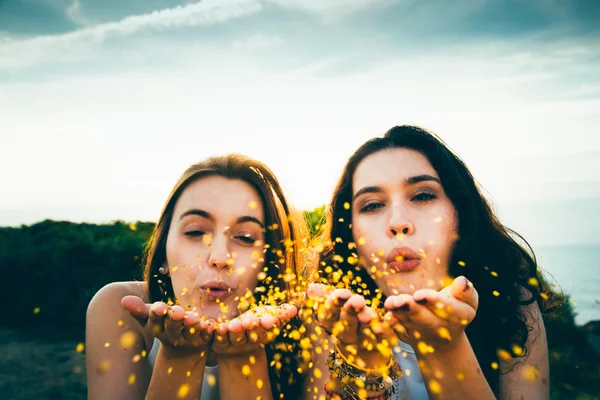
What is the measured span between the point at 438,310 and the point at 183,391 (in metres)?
1.81

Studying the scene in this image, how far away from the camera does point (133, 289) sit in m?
4.04

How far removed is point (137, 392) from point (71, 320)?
6973 millimetres

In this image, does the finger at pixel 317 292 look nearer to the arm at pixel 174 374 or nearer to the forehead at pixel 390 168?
the arm at pixel 174 374

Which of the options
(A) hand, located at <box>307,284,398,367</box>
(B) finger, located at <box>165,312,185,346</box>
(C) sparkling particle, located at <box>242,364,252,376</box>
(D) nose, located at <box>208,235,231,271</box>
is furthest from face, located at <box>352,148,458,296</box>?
(B) finger, located at <box>165,312,185,346</box>

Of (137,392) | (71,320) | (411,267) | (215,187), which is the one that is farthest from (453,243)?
(71,320)

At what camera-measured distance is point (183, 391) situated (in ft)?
8.87

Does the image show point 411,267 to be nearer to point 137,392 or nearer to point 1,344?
point 137,392

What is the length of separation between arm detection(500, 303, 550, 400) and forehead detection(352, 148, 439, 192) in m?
1.64

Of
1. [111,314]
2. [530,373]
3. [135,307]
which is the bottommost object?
[530,373]

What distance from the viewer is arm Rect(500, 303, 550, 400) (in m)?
3.07

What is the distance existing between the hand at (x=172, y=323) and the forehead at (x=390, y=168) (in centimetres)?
188

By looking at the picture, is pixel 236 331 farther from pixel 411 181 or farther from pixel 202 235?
pixel 411 181

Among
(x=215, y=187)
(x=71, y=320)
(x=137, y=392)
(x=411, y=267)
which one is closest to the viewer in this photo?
(x=411, y=267)

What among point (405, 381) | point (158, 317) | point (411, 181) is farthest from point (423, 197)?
point (158, 317)
